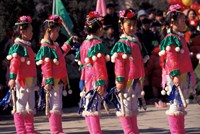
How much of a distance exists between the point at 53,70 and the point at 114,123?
2286mm

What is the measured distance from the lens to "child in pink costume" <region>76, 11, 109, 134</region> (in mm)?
9273

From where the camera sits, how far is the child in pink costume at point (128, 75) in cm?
885

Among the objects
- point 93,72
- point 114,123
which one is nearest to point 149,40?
point 114,123

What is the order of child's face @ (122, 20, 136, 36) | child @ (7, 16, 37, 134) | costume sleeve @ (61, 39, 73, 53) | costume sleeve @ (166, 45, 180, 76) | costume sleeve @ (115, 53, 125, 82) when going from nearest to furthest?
costume sleeve @ (166, 45, 180, 76) → costume sleeve @ (115, 53, 125, 82) → child's face @ (122, 20, 136, 36) → child @ (7, 16, 37, 134) → costume sleeve @ (61, 39, 73, 53)

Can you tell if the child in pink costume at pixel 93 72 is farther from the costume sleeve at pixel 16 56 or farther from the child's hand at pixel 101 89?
the costume sleeve at pixel 16 56

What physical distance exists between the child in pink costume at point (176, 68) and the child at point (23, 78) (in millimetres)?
2185

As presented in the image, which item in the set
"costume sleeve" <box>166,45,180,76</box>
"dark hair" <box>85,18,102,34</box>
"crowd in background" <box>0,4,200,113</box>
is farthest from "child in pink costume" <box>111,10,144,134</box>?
"crowd in background" <box>0,4,200,113</box>

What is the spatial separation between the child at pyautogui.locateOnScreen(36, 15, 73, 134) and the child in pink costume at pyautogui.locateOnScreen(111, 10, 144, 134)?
1202mm

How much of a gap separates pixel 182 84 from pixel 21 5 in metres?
7.54

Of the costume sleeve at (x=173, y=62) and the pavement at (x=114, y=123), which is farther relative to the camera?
the pavement at (x=114, y=123)

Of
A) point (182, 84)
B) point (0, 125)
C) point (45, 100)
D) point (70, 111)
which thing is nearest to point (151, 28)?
point (70, 111)

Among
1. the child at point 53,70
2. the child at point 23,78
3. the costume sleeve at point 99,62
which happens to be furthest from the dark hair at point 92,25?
the child at point 23,78

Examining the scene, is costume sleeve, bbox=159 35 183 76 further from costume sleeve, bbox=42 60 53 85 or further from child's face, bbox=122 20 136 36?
costume sleeve, bbox=42 60 53 85

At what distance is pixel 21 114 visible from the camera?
1003 cm
